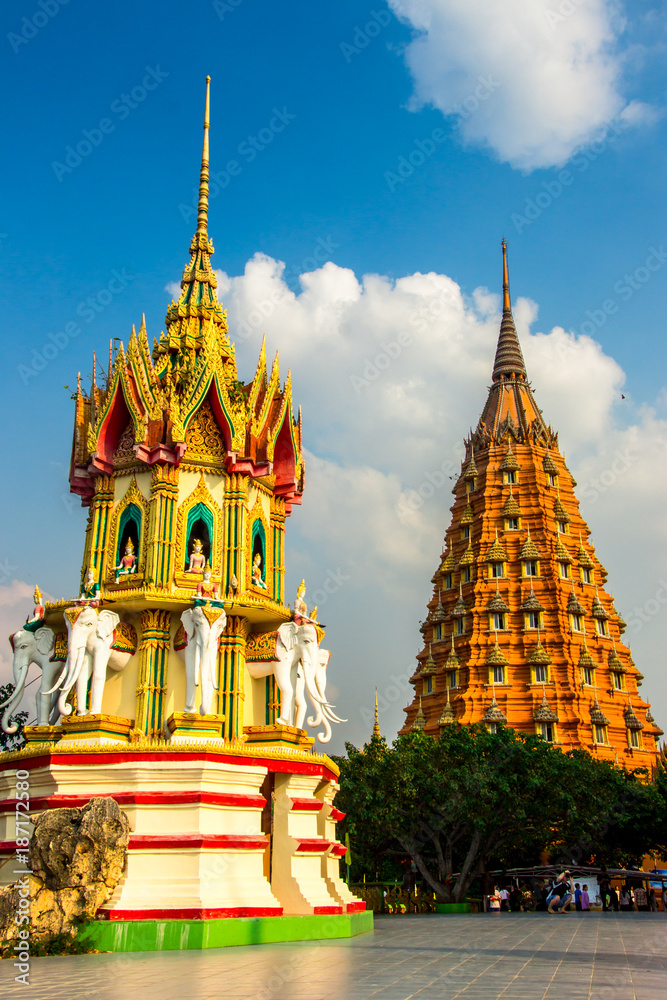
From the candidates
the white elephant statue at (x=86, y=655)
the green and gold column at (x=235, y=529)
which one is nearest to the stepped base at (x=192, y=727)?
the white elephant statue at (x=86, y=655)

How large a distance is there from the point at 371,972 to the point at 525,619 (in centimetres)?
4914

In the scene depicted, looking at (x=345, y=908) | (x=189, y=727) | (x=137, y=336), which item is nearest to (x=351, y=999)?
(x=189, y=727)

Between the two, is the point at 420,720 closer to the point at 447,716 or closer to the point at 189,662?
the point at 447,716

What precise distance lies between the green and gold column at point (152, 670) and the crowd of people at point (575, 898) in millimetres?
21415

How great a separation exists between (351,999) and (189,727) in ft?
31.5

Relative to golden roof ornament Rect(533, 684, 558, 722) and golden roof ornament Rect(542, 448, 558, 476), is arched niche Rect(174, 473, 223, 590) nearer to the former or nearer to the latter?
golden roof ornament Rect(533, 684, 558, 722)

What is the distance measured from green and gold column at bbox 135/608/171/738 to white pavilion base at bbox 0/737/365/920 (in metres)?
1.08

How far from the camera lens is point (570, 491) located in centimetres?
6825

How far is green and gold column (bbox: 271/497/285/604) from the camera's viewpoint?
2375cm

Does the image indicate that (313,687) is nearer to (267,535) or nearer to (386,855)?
(267,535)

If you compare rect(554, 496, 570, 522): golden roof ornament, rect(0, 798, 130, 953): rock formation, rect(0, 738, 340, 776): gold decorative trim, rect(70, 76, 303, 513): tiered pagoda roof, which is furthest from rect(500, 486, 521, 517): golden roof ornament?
rect(0, 798, 130, 953): rock formation

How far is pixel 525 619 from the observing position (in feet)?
196

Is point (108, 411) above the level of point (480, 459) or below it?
below

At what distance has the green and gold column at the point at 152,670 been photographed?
20047mm
